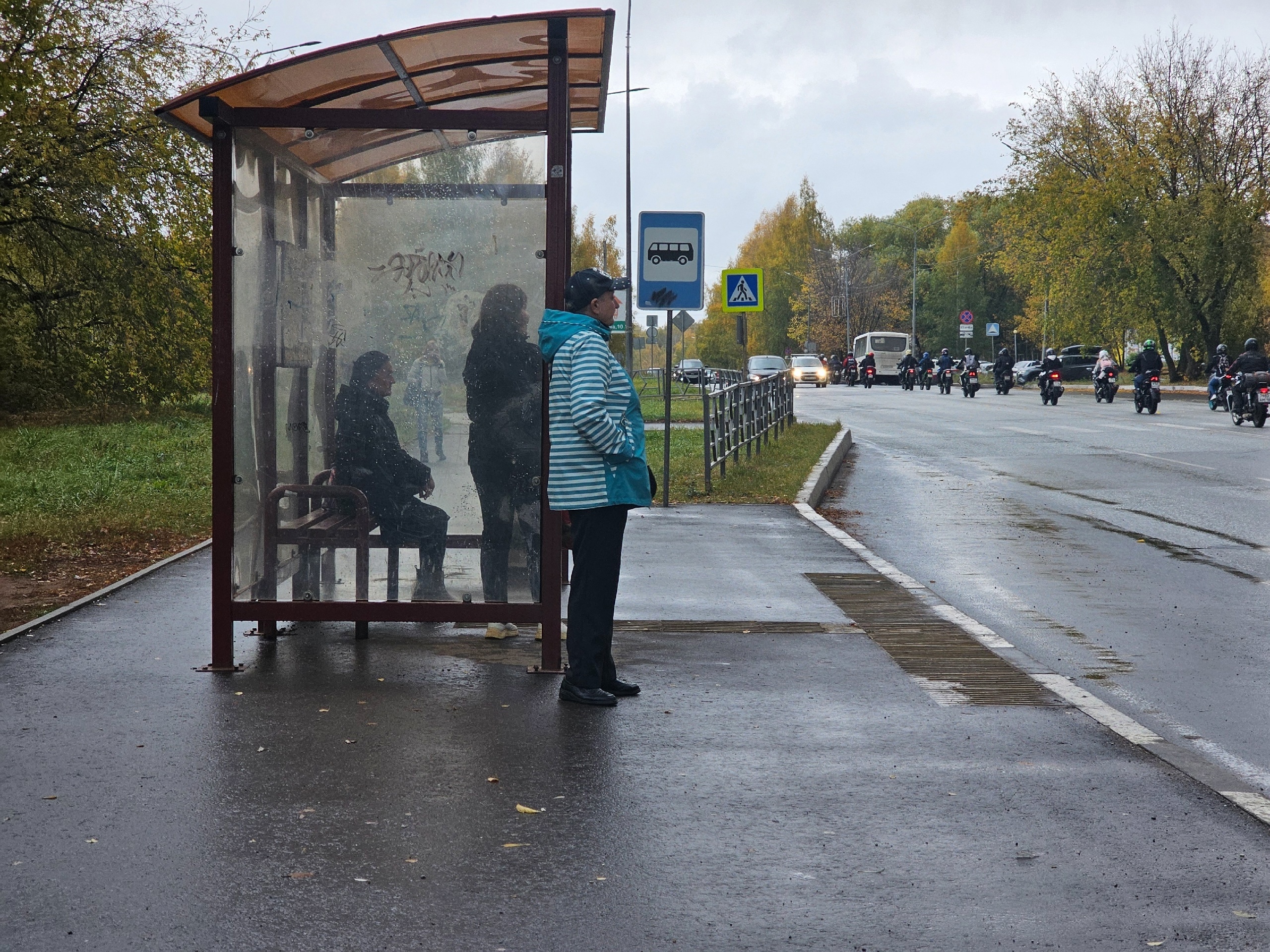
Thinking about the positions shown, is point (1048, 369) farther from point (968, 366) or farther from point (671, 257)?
point (671, 257)

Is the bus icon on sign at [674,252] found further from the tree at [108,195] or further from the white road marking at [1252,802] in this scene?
the white road marking at [1252,802]

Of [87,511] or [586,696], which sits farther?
[87,511]

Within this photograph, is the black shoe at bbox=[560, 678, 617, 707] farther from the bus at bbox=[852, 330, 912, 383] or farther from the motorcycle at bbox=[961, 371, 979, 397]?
the bus at bbox=[852, 330, 912, 383]

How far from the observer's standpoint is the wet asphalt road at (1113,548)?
6.75m

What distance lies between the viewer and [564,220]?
682 centimetres

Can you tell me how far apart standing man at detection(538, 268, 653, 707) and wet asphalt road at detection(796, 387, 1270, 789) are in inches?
91.8

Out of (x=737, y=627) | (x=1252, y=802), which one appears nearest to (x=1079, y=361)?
(x=737, y=627)

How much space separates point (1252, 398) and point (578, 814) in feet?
82.2

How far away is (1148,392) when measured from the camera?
32344 mm

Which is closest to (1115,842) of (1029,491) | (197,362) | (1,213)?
(1029,491)

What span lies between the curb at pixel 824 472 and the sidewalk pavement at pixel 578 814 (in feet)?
26.9

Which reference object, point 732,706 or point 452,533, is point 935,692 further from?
point 452,533

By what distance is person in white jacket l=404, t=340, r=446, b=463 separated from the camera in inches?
279

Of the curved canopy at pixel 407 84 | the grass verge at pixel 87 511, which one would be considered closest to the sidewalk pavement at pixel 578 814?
the curved canopy at pixel 407 84
